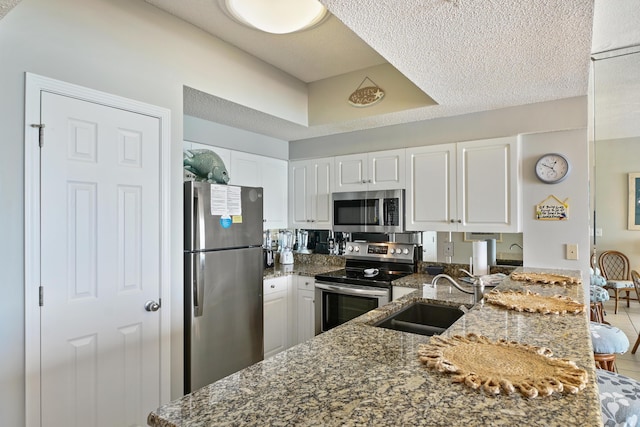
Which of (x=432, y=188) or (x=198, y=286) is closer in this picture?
(x=198, y=286)

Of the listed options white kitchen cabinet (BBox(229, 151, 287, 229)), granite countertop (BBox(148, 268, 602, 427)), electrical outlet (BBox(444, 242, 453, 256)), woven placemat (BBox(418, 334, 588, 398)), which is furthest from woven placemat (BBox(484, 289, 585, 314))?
white kitchen cabinet (BBox(229, 151, 287, 229))

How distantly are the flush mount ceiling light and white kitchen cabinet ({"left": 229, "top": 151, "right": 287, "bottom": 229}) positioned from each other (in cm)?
133

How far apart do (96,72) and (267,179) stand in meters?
1.99

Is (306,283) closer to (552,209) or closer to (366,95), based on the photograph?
(366,95)

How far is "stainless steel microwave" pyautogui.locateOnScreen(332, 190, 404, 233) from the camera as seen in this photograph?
10.9 feet

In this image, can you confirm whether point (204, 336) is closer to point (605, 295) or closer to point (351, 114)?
point (351, 114)

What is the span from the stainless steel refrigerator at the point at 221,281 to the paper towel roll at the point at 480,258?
66.6 inches

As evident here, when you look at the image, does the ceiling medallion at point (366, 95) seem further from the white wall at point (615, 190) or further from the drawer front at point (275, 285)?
the white wall at point (615, 190)

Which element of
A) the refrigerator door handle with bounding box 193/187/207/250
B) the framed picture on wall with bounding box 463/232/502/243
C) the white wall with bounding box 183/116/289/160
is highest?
the white wall with bounding box 183/116/289/160

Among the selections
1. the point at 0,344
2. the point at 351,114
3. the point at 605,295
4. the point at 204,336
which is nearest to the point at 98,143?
the point at 0,344

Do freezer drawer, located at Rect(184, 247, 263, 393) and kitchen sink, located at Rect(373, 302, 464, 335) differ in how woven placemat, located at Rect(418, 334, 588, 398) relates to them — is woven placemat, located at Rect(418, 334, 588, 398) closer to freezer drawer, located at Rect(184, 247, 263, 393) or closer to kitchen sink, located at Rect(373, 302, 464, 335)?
kitchen sink, located at Rect(373, 302, 464, 335)

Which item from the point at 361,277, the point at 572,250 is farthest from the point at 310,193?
the point at 572,250

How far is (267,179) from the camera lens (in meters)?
3.74

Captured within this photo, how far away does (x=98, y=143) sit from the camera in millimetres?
1874
